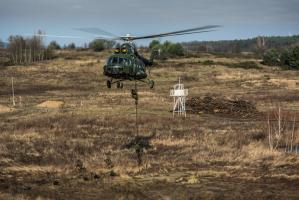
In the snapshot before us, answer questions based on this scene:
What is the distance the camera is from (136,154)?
34.2 meters

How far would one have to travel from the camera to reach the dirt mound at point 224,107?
5666cm

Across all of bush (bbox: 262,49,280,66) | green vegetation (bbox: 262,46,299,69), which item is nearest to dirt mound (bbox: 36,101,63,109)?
green vegetation (bbox: 262,46,299,69)

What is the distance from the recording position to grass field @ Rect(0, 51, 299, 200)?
998 inches

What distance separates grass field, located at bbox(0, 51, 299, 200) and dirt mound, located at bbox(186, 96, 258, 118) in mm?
1736

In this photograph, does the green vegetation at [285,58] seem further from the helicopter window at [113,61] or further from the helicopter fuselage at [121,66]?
the helicopter window at [113,61]

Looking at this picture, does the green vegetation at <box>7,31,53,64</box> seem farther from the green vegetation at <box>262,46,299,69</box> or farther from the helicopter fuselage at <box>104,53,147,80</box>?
the helicopter fuselage at <box>104,53,147,80</box>

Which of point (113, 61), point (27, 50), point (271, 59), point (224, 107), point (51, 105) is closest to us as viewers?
point (113, 61)

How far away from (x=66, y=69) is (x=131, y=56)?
97068mm

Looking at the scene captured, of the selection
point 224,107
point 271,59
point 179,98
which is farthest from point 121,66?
point 271,59

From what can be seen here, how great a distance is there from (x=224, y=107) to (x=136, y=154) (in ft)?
84.6

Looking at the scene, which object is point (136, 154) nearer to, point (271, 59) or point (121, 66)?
point (121, 66)

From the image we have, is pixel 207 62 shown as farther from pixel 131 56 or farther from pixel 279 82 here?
pixel 131 56

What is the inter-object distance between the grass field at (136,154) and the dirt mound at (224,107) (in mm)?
1736

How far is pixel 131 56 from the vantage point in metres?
24.4
